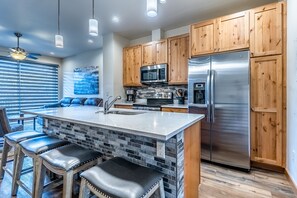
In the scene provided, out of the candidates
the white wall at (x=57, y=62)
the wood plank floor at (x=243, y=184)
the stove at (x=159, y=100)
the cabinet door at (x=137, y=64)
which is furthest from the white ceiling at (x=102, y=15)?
the wood plank floor at (x=243, y=184)

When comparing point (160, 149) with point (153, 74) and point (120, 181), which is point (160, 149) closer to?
point (120, 181)

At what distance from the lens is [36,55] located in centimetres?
641

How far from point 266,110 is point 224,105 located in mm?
591

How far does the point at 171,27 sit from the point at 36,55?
18.1 feet

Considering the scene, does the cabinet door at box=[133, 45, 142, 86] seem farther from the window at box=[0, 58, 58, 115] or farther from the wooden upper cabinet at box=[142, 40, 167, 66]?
the window at box=[0, 58, 58, 115]

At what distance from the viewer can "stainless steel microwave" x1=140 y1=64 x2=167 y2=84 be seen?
3.89m

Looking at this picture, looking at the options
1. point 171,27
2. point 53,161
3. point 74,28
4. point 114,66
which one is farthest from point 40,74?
point 53,161

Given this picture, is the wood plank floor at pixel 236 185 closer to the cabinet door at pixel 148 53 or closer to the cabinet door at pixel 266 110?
the cabinet door at pixel 266 110

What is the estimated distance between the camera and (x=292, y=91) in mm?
2107

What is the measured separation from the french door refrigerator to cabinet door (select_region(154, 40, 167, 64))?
1.12 metres

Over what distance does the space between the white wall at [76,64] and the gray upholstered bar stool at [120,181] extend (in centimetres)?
490

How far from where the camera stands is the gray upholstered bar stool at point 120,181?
96 centimetres

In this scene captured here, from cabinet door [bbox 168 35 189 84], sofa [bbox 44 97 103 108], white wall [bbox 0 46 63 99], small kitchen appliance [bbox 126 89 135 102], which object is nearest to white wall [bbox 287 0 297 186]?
cabinet door [bbox 168 35 189 84]

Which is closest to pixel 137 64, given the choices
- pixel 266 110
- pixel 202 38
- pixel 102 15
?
pixel 102 15
